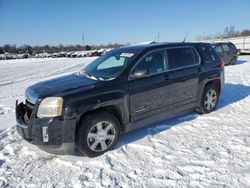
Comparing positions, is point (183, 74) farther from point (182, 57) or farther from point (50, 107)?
point (50, 107)

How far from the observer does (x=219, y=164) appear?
3.52 m

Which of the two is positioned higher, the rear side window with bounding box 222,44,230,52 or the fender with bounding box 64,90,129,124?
the rear side window with bounding box 222,44,230,52

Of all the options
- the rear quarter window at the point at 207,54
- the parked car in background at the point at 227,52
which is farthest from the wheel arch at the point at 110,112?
the parked car in background at the point at 227,52

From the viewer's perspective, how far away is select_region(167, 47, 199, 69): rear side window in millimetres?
5020

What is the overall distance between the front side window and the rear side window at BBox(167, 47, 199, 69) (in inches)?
7.7

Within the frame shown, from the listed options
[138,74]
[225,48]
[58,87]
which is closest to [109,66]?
[138,74]

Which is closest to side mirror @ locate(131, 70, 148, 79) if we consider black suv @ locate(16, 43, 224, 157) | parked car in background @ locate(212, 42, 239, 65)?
black suv @ locate(16, 43, 224, 157)

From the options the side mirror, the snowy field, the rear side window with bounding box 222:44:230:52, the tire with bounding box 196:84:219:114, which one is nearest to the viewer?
the snowy field

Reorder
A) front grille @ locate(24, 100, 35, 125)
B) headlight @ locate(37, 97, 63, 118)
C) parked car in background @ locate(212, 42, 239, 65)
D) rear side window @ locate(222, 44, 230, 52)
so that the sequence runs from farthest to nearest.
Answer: rear side window @ locate(222, 44, 230, 52)
parked car in background @ locate(212, 42, 239, 65)
front grille @ locate(24, 100, 35, 125)
headlight @ locate(37, 97, 63, 118)

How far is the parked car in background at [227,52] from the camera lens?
15406mm

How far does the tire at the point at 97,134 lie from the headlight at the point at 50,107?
0.43 metres

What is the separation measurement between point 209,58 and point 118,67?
2559 mm

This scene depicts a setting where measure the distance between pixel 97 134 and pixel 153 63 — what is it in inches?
69.5

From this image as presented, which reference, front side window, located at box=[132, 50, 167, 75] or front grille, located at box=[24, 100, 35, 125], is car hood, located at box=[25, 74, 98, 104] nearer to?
front grille, located at box=[24, 100, 35, 125]
